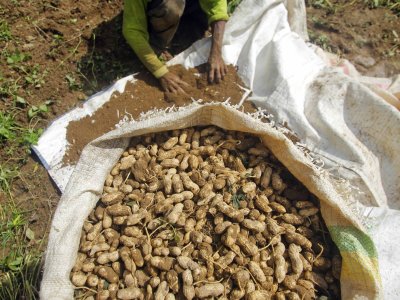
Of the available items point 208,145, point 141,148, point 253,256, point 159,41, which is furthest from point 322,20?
point 253,256

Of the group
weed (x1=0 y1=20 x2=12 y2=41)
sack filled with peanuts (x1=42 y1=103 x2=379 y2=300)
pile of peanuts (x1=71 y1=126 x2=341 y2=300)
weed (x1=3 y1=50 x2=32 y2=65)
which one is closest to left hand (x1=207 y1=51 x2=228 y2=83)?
sack filled with peanuts (x1=42 y1=103 x2=379 y2=300)

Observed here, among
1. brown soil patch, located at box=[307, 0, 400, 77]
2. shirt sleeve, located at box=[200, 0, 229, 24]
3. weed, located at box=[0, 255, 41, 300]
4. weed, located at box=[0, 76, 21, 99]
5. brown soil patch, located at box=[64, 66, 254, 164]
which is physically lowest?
weed, located at box=[0, 255, 41, 300]

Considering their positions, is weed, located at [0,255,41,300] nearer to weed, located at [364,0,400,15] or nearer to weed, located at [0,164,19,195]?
weed, located at [0,164,19,195]

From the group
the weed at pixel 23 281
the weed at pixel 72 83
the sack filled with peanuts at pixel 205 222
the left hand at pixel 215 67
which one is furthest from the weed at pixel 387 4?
the weed at pixel 23 281

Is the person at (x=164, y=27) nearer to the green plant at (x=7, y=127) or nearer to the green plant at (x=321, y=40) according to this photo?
the green plant at (x=321, y=40)

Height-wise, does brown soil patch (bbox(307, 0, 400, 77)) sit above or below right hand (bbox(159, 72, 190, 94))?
below

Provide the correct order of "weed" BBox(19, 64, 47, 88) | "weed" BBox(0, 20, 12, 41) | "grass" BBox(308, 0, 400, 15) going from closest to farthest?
"weed" BBox(19, 64, 47, 88) < "weed" BBox(0, 20, 12, 41) < "grass" BBox(308, 0, 400, 15)

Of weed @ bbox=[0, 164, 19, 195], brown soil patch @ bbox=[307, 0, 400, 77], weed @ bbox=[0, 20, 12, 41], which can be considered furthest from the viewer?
brown soil patch @ bbox=[307, 0, 400, 77]

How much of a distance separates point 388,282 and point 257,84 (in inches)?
74.1

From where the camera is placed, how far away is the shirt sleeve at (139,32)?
3182 mm

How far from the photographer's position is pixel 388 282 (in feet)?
8.73

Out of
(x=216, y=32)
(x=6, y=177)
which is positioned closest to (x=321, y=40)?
(x=216, y=32)

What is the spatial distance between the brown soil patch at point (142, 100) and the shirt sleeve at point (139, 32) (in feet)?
0.59

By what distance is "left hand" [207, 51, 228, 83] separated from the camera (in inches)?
135
